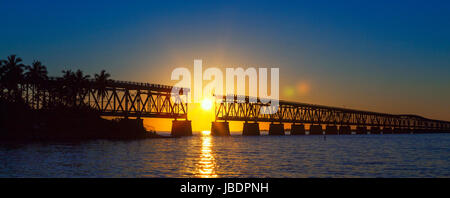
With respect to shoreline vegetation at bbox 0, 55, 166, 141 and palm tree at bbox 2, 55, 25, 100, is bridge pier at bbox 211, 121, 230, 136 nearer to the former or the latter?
shoreline vegetation at bbox 0, 55, 166, 141

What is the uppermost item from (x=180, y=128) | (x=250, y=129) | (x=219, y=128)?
(x=180, y=128)

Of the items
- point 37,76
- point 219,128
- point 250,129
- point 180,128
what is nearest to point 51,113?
Result: point 37,76

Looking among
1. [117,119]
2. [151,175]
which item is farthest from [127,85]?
[151,175]

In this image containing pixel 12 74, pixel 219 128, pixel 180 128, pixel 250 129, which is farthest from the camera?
pixel 250 129

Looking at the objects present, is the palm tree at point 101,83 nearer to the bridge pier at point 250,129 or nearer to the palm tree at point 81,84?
the palm tree at point 81,84

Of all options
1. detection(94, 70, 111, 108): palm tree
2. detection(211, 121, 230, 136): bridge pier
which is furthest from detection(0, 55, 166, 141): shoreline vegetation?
detection(211, 121, 230, 136): bridge pier

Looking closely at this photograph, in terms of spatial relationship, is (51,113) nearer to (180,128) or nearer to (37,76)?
(37,76)

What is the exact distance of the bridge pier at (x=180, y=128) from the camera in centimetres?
14862

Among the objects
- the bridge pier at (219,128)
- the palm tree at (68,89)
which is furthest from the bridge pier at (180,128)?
the palm tree at (68,89)

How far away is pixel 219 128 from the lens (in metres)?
179

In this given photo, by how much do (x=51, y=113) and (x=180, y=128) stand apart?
53581 millimetres

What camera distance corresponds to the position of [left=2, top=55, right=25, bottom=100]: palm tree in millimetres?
100125
